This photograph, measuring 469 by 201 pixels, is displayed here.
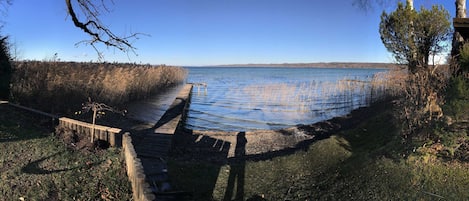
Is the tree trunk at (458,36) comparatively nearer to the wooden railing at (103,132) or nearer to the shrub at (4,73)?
the wooden railing at (103,132)

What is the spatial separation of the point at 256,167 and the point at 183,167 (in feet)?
5.54

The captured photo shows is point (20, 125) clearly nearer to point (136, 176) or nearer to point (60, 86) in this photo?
point (60, 86)

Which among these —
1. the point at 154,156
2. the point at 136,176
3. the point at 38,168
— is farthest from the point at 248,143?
the point at 136,176

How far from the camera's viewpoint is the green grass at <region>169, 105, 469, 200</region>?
244 inches

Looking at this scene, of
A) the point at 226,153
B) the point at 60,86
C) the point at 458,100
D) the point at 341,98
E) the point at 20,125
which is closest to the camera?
the point at 458,100

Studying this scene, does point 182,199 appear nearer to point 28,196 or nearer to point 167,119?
point 28,196

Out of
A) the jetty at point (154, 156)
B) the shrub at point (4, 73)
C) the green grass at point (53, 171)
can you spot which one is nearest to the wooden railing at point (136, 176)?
the jetty at point (154, 156)

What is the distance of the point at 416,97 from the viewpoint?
8.91 metres

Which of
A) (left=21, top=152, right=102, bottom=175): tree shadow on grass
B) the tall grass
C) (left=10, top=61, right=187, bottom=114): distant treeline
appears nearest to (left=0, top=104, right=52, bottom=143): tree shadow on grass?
(left=21, top=152, right=102, bottom=175): tree shadow on grass

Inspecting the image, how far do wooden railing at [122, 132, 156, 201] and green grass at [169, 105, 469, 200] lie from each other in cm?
134

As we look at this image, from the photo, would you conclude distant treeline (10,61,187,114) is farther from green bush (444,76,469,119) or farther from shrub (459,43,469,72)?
shrub (459,43,469,72)

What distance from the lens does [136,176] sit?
5.13m

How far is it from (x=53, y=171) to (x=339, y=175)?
5.35 m

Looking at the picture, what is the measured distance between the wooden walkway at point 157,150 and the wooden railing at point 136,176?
0.42 meters
